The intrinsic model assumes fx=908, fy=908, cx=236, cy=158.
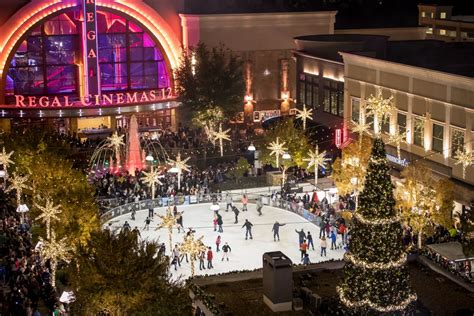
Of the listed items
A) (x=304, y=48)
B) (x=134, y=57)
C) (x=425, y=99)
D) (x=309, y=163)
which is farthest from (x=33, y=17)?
(x=425, y=99)

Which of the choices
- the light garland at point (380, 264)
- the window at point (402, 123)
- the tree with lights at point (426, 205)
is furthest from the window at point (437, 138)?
the light garland at point (380, 264)

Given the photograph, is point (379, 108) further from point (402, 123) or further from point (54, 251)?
point (54, 251)

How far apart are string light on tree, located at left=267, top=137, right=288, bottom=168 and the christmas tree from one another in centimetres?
2559

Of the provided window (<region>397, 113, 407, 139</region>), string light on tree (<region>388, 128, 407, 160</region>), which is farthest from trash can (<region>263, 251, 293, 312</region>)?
window (<region>397, 113, 407, 139</region>)

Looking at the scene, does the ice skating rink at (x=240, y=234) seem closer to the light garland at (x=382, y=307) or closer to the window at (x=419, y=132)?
the window at (x=419, y=132)

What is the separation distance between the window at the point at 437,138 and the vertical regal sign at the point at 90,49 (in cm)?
3138

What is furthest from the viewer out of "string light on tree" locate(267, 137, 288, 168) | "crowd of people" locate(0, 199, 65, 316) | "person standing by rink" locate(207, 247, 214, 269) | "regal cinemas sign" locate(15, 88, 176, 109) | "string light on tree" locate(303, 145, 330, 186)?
"regal cinemas sign" locate(15, 88, 176, 109)

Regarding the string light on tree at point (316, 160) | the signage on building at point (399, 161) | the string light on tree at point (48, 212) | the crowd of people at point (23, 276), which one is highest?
the string light on tree at point (48, 212)

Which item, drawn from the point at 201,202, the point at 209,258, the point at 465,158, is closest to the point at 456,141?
the point at 465,158

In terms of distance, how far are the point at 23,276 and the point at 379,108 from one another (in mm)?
24290

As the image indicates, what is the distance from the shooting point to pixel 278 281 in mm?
33969

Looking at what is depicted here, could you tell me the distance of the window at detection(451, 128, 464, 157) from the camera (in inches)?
1922

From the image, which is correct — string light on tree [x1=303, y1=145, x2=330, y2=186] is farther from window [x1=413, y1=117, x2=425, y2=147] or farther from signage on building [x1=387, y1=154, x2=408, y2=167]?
window [x1=413, y1=117, x2=425, y2=147]

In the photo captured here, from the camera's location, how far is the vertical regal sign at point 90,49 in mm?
71688
